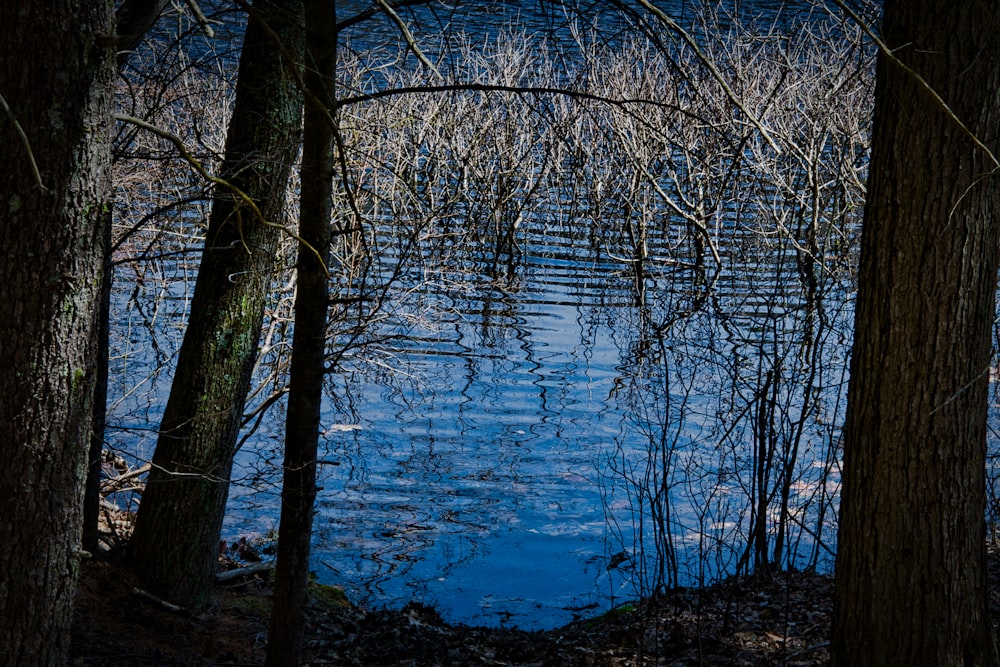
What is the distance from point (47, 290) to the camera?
3.20m

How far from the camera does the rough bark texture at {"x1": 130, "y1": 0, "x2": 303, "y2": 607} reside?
6.07 meters

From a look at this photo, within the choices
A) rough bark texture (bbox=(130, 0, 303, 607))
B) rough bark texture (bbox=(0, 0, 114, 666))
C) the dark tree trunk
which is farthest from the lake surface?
rough bark texture (bbox=(0, 0, 114, 666))

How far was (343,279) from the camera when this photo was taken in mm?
18562

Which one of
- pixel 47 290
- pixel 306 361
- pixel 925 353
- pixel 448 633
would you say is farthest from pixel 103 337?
pixel 925 353

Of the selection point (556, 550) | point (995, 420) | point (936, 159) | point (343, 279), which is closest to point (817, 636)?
point (936, 159)

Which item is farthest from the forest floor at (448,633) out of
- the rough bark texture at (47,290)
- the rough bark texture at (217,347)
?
the rough bark texture at (47,290)

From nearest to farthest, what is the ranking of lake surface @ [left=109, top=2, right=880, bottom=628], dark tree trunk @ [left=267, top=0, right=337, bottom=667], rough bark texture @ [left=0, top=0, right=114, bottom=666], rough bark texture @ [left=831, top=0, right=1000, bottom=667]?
rough bark texture @ [left=0, top=0, right=114, bottom=666]
rough bark texture @ [left=831, top=0, right=1000, bottom=667]
dark tree trunk @ [left=267, top=0, right=337, bottom=667]
lake surface @ [left=109, top=2, right=880, bottom=628]

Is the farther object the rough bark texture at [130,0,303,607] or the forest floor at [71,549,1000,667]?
the rough bark texture at [130,0,303,607]

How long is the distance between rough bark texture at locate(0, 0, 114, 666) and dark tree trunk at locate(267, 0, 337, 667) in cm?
140

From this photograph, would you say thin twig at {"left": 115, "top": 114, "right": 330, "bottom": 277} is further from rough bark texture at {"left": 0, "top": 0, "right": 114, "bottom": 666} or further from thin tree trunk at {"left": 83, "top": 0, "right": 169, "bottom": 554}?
thin tree trunk at {"left": 83, "top": 0, "right": 169, "bottom": 554}

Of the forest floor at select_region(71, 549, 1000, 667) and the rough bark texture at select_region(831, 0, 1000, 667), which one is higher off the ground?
the rough bark texture at select_region(831, 0, 1000, 667)

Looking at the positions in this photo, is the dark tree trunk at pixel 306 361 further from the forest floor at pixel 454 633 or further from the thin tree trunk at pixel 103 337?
the thin tree trunk at pixel 103 337

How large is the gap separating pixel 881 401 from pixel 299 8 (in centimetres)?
394

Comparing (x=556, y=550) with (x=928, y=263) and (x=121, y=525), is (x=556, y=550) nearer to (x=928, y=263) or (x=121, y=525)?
(x=121, y=525)
